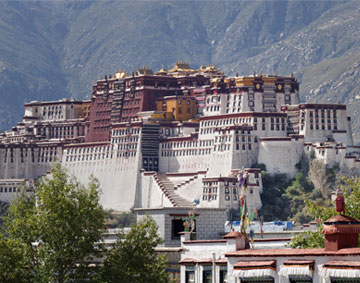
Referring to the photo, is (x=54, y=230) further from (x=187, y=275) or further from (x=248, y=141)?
(x=248, y=141)

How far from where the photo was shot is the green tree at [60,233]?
60594 millimetres

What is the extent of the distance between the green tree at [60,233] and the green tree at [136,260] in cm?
121

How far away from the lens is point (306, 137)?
7766 inches

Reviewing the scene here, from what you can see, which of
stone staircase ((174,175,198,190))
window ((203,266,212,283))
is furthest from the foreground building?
stone staircase ((174,175,198,190))

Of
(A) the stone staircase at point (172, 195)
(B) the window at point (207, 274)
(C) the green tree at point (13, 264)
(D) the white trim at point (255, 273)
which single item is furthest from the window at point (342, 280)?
(A) the stone staircase at point (172, 195)

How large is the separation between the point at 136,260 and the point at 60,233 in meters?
3.84

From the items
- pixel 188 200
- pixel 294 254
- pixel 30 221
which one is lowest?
pixel 294 254

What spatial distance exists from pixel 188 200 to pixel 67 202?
12920 cm

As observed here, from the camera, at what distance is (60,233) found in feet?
201

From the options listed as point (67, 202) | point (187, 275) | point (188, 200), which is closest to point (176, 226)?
point (67, 202)

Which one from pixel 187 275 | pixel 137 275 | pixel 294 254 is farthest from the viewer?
pixel 137 275

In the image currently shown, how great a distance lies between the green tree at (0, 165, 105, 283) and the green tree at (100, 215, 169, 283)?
1.21 meters

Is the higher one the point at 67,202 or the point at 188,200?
the point at 188,200

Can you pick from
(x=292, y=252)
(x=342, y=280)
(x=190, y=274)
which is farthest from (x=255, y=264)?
(x=190, y=274)
